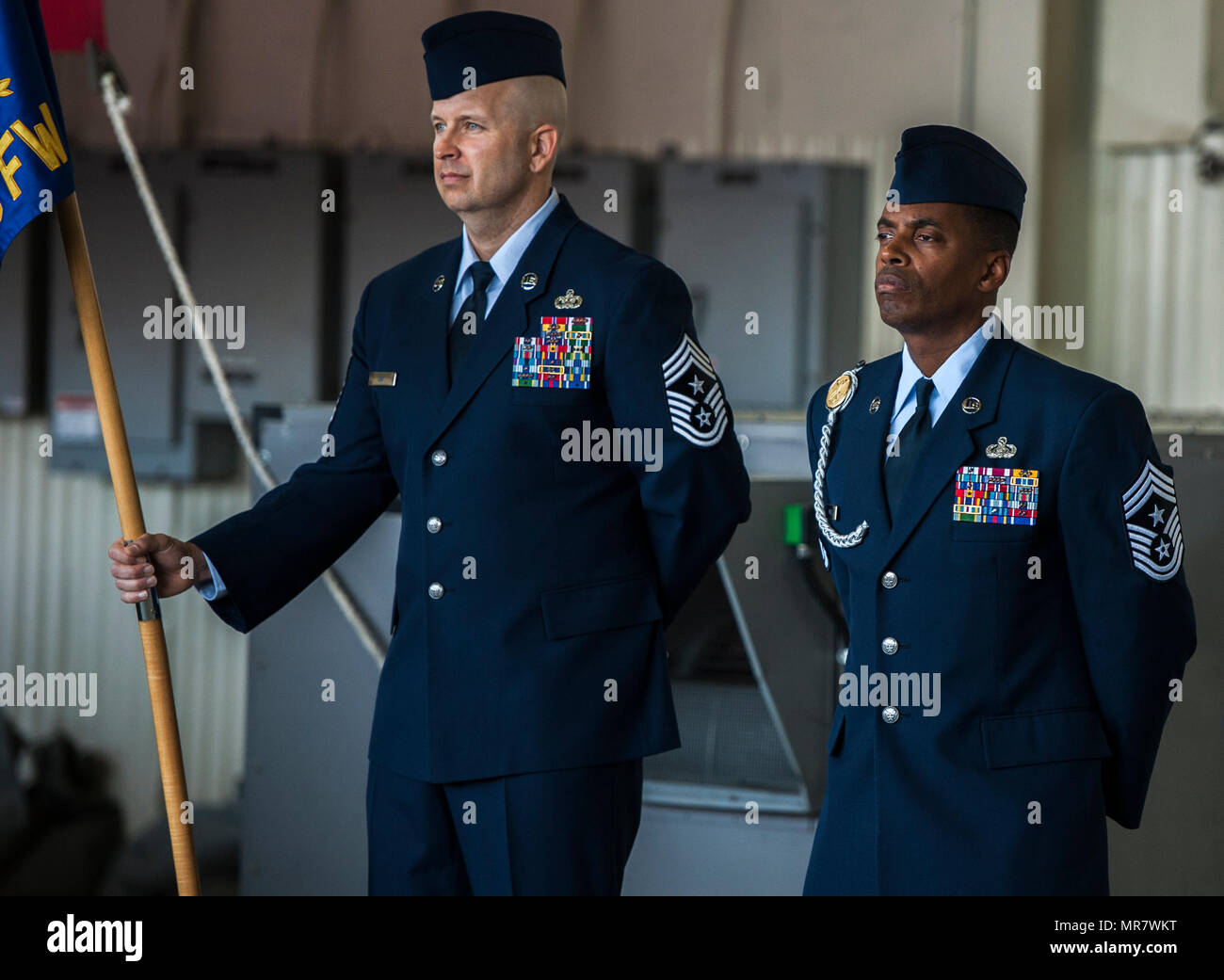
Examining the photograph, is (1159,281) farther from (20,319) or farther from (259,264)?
(20,319)

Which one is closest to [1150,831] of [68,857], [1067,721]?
[1067,721]

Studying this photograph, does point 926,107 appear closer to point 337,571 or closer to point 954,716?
point 337,571

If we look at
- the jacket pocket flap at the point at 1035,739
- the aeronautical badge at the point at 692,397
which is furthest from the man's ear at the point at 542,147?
the jacket pocket flap at the point at 1035,739

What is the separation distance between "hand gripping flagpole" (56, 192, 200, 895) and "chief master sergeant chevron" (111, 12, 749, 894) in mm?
50

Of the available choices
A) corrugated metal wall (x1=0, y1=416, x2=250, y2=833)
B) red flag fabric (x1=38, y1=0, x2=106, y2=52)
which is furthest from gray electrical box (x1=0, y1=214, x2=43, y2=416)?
red flag fabric (x1=38, y1=0, x2=106, y2=52)

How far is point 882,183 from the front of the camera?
400 cm

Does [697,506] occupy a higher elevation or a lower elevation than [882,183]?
lower

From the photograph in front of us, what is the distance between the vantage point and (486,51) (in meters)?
1.65

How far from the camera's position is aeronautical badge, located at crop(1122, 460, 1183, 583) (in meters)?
1.48

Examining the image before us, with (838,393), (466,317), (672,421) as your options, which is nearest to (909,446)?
(838,393)

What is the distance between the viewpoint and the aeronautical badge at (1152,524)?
148cm

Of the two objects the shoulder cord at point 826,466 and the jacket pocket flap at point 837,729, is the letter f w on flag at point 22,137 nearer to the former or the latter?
the shoulder cord at point 826,466

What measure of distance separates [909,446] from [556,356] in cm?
44

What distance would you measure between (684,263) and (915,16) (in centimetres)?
103
